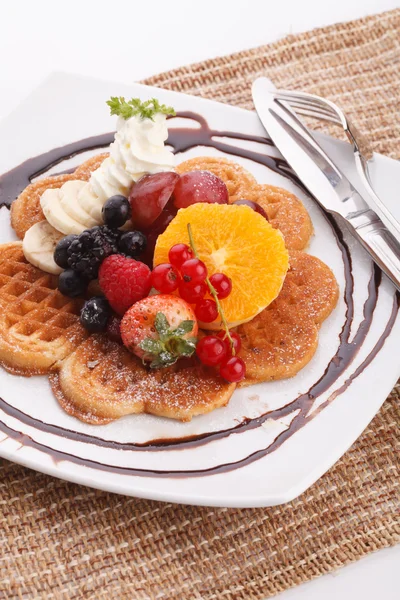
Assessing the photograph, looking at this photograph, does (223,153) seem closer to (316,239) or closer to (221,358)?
(316,239)

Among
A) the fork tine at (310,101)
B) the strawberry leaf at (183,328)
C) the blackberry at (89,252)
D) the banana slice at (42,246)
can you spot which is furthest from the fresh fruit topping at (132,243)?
the fork tine at (310,101)

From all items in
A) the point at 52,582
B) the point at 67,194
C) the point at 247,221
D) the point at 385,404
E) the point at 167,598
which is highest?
the point at 67,194

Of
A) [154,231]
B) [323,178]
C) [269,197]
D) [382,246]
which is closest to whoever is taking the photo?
[154,231]

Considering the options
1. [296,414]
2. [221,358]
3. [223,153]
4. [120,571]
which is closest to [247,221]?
[221,358]

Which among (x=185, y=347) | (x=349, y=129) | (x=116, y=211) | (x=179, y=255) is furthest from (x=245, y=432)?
(x=349, y=129)

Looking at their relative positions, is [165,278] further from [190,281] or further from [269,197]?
[269,197]

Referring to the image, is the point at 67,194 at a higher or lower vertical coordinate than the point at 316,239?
higher

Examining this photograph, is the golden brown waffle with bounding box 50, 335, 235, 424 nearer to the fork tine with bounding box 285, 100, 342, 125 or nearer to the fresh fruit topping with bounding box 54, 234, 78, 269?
the fresh fruit topping with bounding box 54, 234, 78, 269
